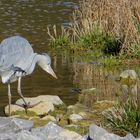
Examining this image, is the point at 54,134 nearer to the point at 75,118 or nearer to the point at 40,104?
the point at 75,118

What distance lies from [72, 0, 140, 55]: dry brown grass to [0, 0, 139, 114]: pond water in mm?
839

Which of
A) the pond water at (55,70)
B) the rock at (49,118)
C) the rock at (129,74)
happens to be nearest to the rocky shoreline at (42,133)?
the rock at (49,118)

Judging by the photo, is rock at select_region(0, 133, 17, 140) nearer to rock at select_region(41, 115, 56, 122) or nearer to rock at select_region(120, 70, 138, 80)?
rock at select_region(41, 115, 56, 122)

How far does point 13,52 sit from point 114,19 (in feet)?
20.2

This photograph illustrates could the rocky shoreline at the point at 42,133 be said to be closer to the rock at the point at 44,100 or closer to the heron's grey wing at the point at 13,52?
the heron's grey wing at the point at 13,52

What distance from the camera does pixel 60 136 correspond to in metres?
7.96

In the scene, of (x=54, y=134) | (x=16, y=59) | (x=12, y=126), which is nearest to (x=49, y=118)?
(x=16, y=59)

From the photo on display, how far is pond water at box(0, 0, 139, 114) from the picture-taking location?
12.2m

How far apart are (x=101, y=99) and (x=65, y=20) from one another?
11663 mm

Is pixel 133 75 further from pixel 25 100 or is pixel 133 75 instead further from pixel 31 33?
pixel 31 33

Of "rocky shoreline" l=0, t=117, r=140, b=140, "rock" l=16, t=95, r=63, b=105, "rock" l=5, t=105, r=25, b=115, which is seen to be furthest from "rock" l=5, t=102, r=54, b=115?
"rocky shoreline" l=0, t=117, r=140, b=140

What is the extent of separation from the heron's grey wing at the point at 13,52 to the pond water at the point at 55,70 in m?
1.32

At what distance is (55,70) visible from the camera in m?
14.3

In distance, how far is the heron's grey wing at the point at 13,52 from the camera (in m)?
9.84
